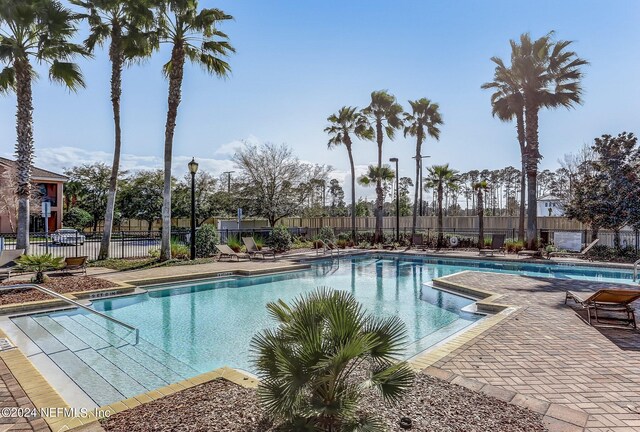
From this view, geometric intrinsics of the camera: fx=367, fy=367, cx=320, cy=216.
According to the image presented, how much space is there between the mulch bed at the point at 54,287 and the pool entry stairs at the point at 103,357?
88cm

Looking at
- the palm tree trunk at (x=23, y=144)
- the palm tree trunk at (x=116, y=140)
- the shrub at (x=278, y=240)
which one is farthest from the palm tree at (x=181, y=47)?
the shrub at (x=278, y=240)

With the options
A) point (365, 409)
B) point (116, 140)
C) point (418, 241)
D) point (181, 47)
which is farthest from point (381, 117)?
point (365, 409)

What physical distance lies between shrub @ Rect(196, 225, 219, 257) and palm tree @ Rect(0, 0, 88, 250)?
5.64 metres

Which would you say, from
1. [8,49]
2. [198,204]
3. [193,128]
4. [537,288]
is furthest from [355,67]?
[198,204]

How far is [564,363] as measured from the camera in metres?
4.16

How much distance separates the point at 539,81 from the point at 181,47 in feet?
51.5

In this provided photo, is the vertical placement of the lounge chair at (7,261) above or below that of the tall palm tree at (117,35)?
below

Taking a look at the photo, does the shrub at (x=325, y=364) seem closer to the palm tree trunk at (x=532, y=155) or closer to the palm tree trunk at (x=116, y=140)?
the palm tree trunk at (x=116, y=140)

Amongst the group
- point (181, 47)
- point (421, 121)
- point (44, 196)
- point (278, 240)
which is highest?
point (421, 121)

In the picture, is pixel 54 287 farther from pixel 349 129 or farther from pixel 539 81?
pixel 539 81

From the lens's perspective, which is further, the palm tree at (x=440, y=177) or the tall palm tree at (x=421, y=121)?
the tall palm tree at (x=421, y=121)

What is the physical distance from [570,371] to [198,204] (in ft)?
91.3

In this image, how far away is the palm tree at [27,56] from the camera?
10320 mm

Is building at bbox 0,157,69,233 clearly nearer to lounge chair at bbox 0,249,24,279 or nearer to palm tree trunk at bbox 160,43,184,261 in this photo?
palm tree trunk at bbox 160,43,184,261
